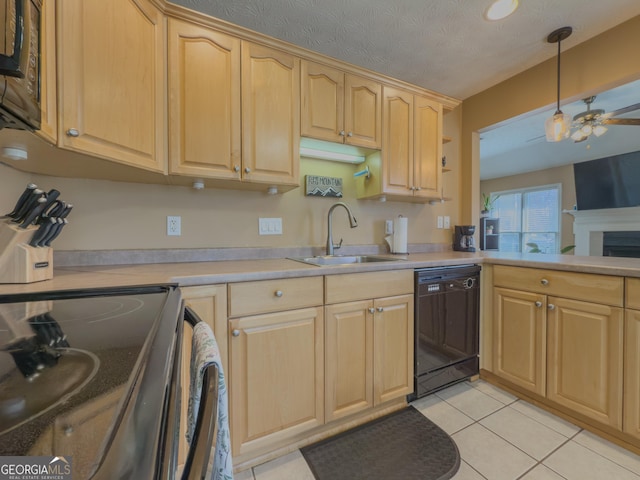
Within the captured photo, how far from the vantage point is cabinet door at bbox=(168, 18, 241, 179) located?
140cm

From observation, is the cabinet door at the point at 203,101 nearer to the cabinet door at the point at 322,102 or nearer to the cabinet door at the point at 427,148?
the cabinet door at the point at 322,102

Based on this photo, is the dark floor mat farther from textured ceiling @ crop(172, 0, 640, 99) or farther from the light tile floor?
textured ceiling @ crop(172, 0, 640, 99)

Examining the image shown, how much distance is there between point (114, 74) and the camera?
1.16 metres

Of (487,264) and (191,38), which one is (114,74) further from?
(487,264)

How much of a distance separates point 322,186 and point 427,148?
911 millimetres

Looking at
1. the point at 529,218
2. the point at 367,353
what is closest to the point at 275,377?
the point at 367,353

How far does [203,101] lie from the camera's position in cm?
145

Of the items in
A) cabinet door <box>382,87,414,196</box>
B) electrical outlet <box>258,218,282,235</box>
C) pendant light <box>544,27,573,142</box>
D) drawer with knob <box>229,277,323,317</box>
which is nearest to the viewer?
drawer with knob <box>229,277,323,317</box>

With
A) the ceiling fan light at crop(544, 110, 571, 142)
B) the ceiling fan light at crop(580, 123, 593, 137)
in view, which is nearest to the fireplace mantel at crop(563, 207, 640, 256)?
the ceiling fan light at crop(580, 123, 593, 137)

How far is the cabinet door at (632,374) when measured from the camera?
1.35 meters

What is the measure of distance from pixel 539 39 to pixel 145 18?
7.66 ft

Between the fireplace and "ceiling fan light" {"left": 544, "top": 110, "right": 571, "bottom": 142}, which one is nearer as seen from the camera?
"ceiling fan light" {"left": 544, "top": 110, "right": 571, "bottom": 142}

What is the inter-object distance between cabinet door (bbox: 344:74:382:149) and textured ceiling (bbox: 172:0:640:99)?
9.3 inches

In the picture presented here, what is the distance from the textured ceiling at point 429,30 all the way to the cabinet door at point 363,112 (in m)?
0.24
